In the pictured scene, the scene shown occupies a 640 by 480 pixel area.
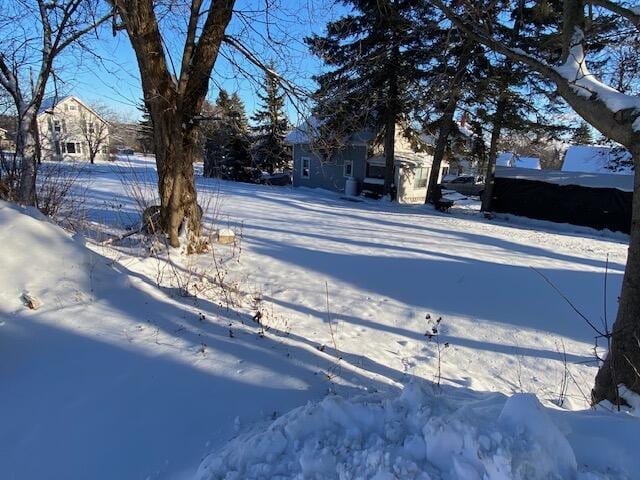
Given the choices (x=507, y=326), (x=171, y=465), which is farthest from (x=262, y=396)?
(x=507, y=326)

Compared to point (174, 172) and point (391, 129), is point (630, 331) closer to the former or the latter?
point (174, 172)

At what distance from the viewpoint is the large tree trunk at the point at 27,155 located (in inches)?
238

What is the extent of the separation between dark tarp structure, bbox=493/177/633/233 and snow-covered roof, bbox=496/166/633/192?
0.25 meters

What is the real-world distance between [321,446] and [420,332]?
11.0 ft

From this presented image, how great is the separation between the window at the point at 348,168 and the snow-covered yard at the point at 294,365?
1710cm

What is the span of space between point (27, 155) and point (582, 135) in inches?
747

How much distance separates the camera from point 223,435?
79.0 inches

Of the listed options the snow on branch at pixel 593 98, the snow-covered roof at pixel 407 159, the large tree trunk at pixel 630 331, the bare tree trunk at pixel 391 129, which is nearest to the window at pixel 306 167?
the snow-covered roof at pixel 407 159

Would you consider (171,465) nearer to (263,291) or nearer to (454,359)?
(454,359)

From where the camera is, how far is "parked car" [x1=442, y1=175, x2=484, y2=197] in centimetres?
3150

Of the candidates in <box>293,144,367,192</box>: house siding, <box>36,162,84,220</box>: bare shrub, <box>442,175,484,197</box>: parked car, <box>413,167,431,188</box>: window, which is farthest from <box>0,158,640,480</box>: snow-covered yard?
<box>442,175,484,197</box>: parked car

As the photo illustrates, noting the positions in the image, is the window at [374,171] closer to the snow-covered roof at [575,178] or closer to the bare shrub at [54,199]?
the snow-covered roof at [575,178]

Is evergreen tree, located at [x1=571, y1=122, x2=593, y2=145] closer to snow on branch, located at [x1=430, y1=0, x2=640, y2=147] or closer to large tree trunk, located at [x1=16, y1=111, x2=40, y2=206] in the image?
snow on branch, located at [x1=430, y1=0, x2=640, y2=147]

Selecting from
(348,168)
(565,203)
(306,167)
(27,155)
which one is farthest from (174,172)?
(306,167)
